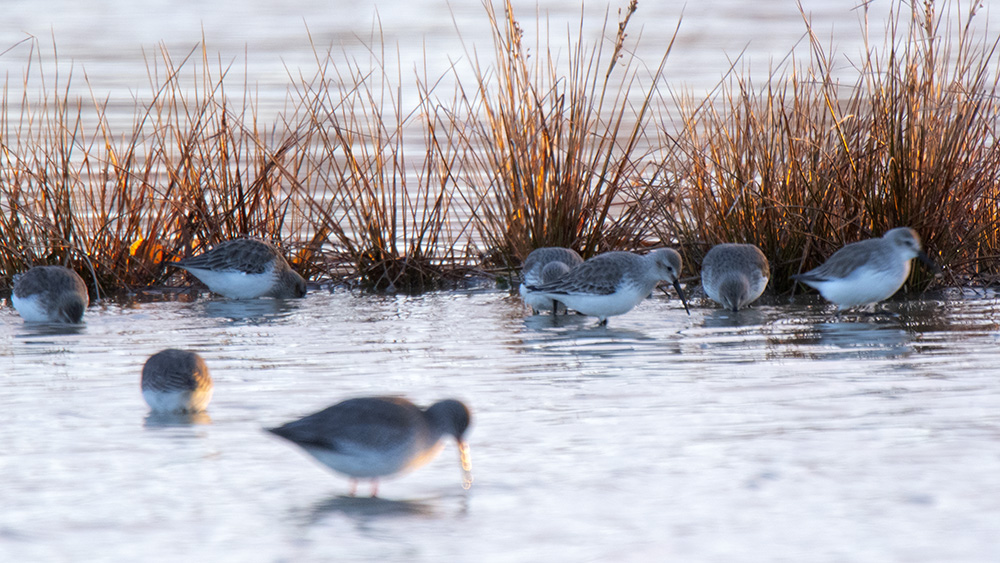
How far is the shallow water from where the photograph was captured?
4.28 metres

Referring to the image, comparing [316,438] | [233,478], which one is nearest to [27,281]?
[233,478]

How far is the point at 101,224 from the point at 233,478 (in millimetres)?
4599

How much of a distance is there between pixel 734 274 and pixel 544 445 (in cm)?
303

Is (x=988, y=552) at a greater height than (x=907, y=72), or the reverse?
(x=907, y=72)

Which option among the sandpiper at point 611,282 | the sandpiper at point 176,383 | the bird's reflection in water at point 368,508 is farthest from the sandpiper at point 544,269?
the bird's reflection in water at point 368,508

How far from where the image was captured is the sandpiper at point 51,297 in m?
7.71

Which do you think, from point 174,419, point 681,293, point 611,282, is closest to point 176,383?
point 174,419

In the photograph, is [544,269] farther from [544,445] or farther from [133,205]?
[133,205]

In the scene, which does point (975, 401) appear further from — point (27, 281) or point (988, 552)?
point (27, 281)

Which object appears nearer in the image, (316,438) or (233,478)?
(316,438)

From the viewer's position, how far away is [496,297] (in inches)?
352

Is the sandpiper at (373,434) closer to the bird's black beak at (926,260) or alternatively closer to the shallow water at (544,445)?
the shallow water at (544,445)

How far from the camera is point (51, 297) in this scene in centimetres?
772

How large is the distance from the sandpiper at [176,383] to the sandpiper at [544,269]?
2.77 m
